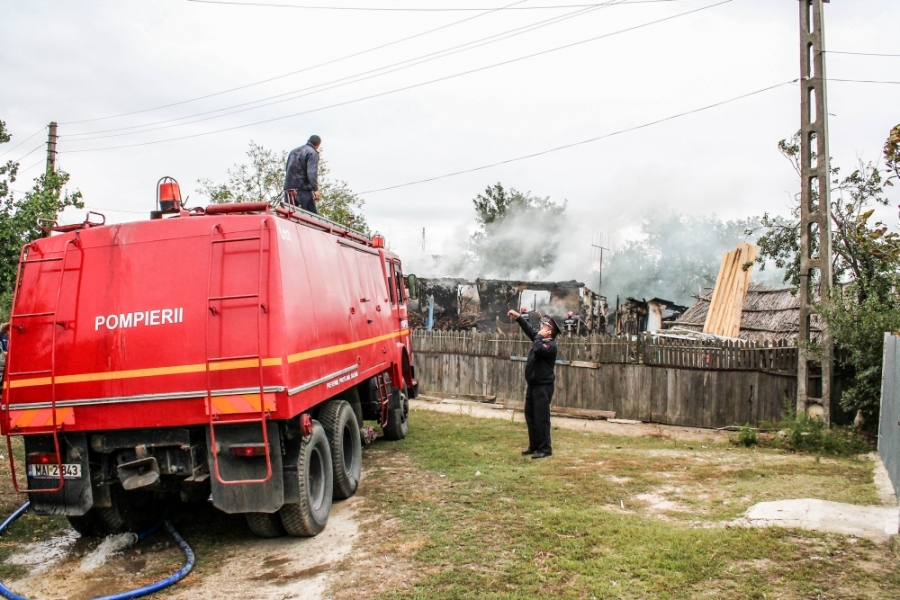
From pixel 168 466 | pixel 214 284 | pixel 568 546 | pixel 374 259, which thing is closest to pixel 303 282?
pixel 214 284

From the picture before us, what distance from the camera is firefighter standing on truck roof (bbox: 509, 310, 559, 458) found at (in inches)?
371

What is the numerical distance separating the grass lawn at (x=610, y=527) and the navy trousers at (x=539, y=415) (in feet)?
1.13

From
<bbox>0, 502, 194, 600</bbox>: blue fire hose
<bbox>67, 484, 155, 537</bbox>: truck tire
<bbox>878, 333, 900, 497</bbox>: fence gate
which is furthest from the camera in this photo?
<bbox>878, 333, 900, 497</bbox>: fence gate

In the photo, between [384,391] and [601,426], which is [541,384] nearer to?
[384,391]

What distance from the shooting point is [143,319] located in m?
5.57

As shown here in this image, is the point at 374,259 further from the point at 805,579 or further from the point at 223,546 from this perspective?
the point at 805,579

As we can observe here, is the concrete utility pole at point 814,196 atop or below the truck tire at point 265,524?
atop

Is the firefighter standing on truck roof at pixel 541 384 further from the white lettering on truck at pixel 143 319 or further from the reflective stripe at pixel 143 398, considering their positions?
the white lettering on truck at pixel 143 319

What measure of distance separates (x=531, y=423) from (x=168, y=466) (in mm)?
5158

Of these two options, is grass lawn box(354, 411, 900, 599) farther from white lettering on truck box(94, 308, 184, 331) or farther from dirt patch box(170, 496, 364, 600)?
white lettering on truck box(94, 308, 184, 331)

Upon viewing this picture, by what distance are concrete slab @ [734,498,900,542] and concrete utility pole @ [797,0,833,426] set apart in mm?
4888

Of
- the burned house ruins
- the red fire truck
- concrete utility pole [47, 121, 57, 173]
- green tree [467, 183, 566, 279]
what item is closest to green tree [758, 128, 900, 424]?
the red fire truck

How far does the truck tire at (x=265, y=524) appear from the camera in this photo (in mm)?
6011

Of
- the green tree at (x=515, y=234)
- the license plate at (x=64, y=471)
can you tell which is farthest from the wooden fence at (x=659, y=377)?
the green tree at (x=515, y=234)
